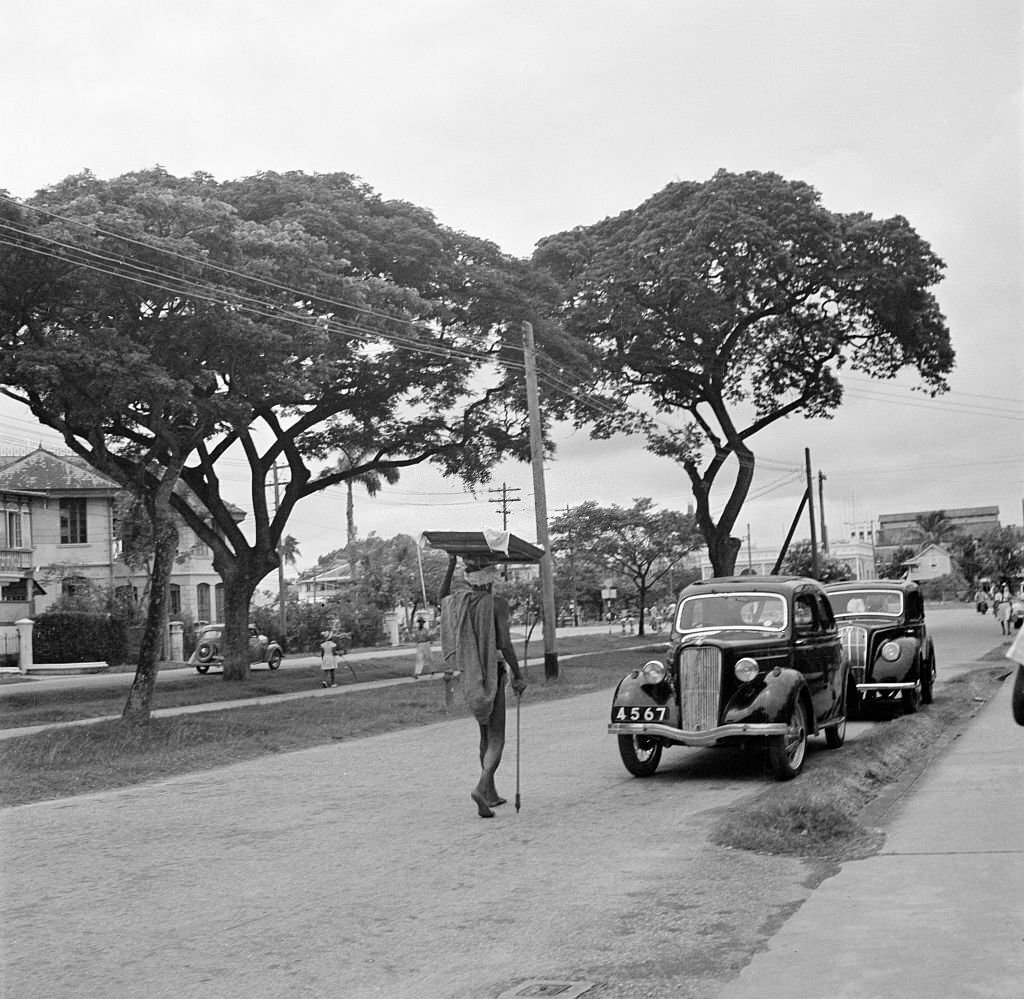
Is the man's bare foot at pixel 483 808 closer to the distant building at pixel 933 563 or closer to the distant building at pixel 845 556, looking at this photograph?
the distant building at pixel 845 556

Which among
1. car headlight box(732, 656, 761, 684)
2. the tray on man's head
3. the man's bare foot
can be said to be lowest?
the man's bare foot

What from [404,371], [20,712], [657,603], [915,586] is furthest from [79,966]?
[657,603]

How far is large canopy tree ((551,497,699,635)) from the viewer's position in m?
56.1

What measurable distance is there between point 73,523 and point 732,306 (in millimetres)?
32283

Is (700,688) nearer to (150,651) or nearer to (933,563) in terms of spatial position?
(150,651)

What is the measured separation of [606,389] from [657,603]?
120 feet

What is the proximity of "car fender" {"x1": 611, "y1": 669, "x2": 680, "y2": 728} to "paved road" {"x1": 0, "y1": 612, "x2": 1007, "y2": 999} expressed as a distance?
650 mm

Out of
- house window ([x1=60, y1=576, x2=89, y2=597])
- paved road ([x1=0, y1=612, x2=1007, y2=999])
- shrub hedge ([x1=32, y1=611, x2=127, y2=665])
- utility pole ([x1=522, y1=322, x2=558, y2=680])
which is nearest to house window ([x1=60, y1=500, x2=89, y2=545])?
house window ([x1=60, y1=576, x2=89, y2=597])

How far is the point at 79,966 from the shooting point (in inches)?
237

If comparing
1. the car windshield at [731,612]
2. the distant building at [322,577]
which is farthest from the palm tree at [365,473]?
the distant building at [322,577]

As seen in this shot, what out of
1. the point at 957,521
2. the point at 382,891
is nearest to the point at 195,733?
the point at 382,891

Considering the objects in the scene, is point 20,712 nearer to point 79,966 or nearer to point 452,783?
point 452,783

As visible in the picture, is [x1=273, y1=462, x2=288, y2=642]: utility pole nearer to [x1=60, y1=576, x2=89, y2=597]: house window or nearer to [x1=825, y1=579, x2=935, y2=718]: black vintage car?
[x1=60, y1=576, x2=89, y2=597]: house window

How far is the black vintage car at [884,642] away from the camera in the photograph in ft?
54.7
